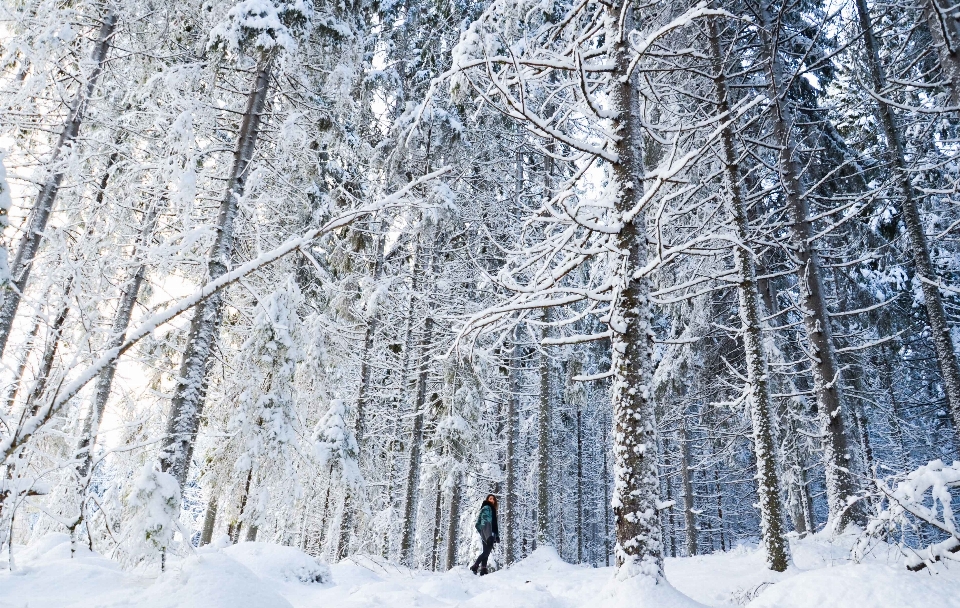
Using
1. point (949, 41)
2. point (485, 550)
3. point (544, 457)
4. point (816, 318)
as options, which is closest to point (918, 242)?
point (816, 318)

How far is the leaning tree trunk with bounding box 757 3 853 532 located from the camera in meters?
7.97

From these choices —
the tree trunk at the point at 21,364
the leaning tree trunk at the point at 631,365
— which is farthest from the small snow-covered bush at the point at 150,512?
the leaning tree trunk at the point at 631,365

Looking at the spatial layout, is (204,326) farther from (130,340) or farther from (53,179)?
(130,340)

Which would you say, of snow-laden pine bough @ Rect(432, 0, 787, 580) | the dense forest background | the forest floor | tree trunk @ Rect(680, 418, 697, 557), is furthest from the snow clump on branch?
tree trunk @ Rect(680, 418, 697, 557)

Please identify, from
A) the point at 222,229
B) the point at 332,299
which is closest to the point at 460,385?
the point at 332,299

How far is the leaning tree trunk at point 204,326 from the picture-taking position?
736 centimetres

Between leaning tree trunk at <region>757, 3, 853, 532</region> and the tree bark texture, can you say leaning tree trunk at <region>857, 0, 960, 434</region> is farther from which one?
the tree bark texture

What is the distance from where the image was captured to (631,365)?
183 inches

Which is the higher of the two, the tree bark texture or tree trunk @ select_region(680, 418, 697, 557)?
the tree bark texture

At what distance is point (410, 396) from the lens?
22641 mm

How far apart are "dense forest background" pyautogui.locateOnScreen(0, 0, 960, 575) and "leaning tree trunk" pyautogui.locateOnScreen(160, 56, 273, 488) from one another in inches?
1.9

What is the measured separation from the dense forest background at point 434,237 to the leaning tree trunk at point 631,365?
1.2 inches

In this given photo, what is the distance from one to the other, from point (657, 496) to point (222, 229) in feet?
23.5

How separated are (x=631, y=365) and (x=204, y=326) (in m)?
6.44
